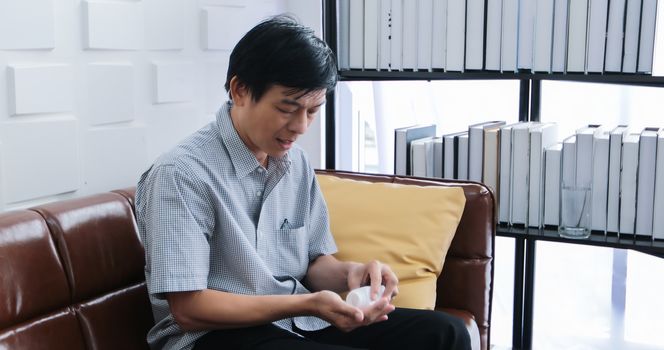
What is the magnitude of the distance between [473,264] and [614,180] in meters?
0.56

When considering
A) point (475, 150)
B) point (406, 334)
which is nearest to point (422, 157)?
point (475, 150)

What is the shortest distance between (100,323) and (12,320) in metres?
0.23

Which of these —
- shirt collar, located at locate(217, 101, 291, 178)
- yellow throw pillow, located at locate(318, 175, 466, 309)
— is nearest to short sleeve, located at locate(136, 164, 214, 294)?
shirt collar, located at locate(217, 101, 291, 178)

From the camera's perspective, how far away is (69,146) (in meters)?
1.96

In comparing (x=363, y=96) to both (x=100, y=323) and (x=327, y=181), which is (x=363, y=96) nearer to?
(x=327, y=181)

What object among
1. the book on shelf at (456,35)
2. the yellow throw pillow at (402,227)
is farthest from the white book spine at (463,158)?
the yellow throw pillow at (402,227)

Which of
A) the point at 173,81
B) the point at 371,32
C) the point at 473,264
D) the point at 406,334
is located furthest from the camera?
the point at 371,32

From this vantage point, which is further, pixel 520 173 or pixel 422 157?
pixel 422 157

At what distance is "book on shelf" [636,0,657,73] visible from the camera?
232 centimetres

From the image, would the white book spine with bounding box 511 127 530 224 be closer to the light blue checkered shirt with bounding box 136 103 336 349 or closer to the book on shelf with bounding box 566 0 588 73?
the book on shelf with bounding box 566 0 588 73

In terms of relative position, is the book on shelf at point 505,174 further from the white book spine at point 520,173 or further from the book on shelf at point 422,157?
the book on shelf at point 422,157

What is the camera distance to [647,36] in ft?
7.67

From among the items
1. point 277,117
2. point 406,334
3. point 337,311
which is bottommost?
point 406,334

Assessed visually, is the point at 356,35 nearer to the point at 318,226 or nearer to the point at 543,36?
the point at 543,36
